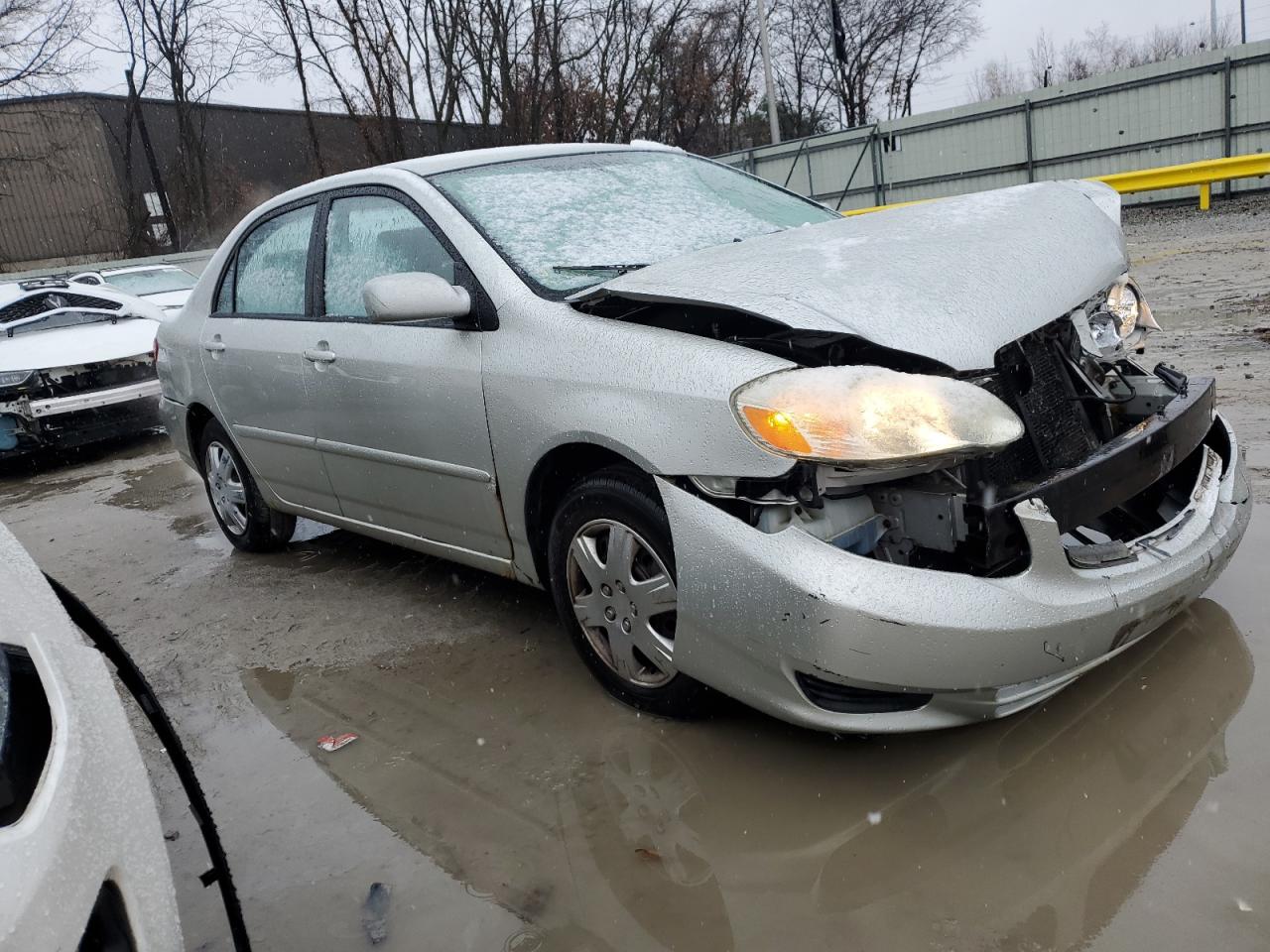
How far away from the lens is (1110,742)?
256 cm

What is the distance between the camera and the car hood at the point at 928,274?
8.01ft

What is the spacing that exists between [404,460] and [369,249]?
0.80 meters

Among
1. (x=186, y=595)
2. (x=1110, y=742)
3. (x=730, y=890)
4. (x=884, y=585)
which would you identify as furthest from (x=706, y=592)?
(x=186, y=595)

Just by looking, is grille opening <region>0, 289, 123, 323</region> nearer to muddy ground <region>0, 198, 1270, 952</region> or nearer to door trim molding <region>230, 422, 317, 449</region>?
door trim molding <region>230, 422, 317, 449</region>

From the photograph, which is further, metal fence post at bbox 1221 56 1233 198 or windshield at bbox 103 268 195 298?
metal fence post at bbox 1221 56 1233 198

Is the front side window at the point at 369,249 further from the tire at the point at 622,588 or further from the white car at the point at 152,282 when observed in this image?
the white car at the point at 152,282

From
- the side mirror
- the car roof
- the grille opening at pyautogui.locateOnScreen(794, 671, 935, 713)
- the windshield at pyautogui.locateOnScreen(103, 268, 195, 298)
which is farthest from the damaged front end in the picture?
the grille opening at pyautogui.locateOnScreen(794, 671, 935, 713)

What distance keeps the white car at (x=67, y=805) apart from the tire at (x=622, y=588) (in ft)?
4.53

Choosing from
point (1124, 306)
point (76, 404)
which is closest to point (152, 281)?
point (76, 404)

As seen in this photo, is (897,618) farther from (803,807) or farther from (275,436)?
(275,436)

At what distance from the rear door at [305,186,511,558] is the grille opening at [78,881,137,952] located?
194 cm

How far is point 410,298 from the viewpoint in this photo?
301 centimetres

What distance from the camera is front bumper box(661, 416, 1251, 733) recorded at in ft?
7.30

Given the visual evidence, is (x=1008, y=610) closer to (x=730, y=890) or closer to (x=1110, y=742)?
(x=1110, y=742)
